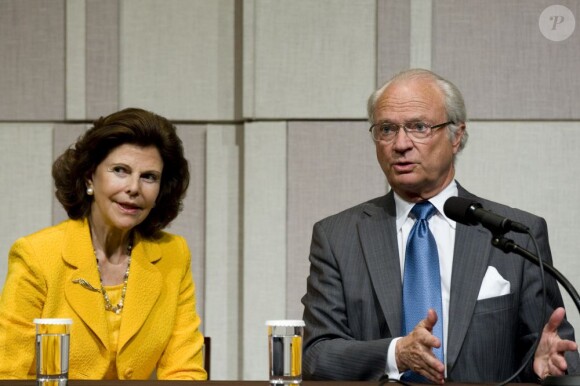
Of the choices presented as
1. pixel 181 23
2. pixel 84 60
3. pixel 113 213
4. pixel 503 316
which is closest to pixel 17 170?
pixel 84 60

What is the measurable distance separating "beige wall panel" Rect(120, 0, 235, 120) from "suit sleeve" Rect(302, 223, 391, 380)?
1313mm

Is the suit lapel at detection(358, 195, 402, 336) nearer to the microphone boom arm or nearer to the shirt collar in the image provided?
the shirt collar

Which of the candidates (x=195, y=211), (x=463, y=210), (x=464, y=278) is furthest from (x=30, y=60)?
(x=463, y=210)

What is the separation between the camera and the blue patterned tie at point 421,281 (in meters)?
2.59

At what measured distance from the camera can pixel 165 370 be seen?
2.84 m

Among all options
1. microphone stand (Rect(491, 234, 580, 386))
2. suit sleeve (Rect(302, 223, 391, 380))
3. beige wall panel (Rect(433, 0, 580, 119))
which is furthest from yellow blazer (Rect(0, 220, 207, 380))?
beige wall panel (Rect(433, 0, 580, 119))

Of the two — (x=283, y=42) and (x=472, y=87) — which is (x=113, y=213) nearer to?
(x=283, y=42)

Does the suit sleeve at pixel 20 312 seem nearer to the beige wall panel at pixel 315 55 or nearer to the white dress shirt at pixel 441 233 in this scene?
the white dress shirt at pixel 441 233

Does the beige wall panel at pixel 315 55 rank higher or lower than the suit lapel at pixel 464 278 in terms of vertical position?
higher

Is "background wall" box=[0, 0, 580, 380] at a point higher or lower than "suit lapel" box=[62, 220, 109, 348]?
higher

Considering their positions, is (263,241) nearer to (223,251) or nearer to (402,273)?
(223,251)

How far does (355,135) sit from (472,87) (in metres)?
0.51

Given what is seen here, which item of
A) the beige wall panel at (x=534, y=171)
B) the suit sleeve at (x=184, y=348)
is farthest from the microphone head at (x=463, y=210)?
the beige wall panel at (x=534, y=171)

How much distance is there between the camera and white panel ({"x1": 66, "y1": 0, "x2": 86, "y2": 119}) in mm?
3902
